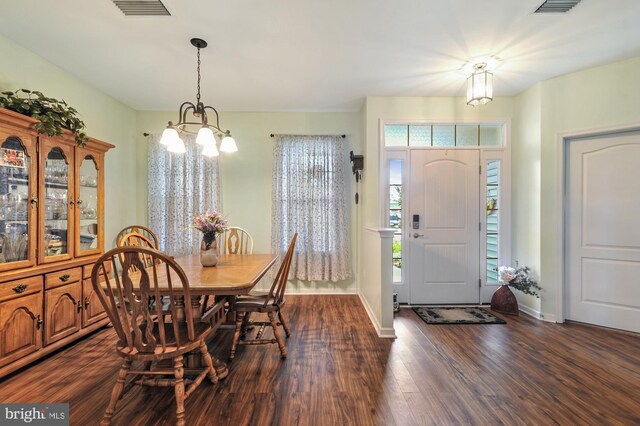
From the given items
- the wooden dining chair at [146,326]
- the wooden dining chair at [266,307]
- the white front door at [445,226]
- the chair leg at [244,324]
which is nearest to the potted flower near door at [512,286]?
the white front door at [445,226]

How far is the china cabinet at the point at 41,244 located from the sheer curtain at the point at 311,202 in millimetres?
2034

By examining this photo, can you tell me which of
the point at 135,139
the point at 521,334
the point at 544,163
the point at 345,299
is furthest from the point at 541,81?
the point at 135,139

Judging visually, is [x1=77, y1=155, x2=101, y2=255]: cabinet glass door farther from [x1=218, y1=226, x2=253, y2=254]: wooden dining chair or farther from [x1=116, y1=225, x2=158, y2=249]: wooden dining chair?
[x1=218, y1=226, x2=253, y2=254]: wooden dining chair

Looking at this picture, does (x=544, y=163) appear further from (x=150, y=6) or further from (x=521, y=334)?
(x=150, y=6)

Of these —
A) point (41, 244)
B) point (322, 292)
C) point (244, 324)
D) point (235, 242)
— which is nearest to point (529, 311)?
point (322, 292)

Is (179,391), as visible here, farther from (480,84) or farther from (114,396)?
(480,84)

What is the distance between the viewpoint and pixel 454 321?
113 inches

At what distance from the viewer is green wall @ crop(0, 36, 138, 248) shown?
2.27 m

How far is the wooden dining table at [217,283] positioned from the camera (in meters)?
1.60

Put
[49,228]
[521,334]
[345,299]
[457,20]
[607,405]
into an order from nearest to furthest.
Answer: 1. [607,405]
2. [457,20]
3. [49,228]
4. [521,334]
5. [345,299]

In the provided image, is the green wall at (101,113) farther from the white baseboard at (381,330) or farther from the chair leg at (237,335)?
the white baseboard at (381,330)

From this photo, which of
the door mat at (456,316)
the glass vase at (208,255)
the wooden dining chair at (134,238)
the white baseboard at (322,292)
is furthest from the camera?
the white baseboard at (322,292)

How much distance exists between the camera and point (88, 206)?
2.65 meters

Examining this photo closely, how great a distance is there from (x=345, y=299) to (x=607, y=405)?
95.5 inches
